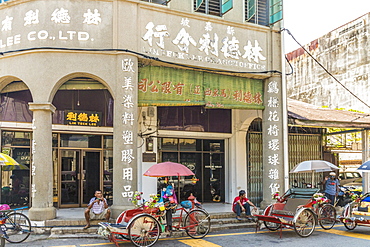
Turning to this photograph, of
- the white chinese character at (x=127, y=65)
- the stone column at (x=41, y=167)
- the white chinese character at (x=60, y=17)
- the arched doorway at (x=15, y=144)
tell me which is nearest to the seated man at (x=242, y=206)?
the white chinese character at (x=127, y=65)

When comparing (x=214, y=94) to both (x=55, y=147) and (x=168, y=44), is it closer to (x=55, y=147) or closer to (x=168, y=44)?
(x=168, y=44)

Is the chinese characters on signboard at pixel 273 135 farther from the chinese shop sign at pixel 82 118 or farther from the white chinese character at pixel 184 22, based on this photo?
the chinese shop sign at pixel 82 118

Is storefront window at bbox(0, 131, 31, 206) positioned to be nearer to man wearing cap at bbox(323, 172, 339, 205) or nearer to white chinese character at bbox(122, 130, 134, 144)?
white chinese character at bbox(122, 130, 134, 144)

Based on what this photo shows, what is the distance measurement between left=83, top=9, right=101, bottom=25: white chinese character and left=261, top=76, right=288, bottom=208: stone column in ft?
19.8

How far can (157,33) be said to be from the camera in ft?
38.9

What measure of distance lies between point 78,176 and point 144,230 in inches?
233

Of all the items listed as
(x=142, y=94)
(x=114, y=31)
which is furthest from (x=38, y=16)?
(x=142, y=94)

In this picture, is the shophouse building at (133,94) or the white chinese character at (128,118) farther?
the white chinese character at (128,118)

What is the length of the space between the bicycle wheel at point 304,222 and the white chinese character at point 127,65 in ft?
19.4

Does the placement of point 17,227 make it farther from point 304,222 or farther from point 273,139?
point 273,139

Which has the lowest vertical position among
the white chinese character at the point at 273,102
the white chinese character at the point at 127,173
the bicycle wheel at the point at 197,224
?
the bicycle wheel at the point at 197,224

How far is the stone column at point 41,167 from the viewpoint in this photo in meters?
10.7

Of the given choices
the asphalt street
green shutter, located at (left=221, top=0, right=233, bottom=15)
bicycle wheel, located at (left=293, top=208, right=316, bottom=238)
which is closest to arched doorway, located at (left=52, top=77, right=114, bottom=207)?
the asphalt street

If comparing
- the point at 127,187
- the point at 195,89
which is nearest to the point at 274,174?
the point at 195,89
